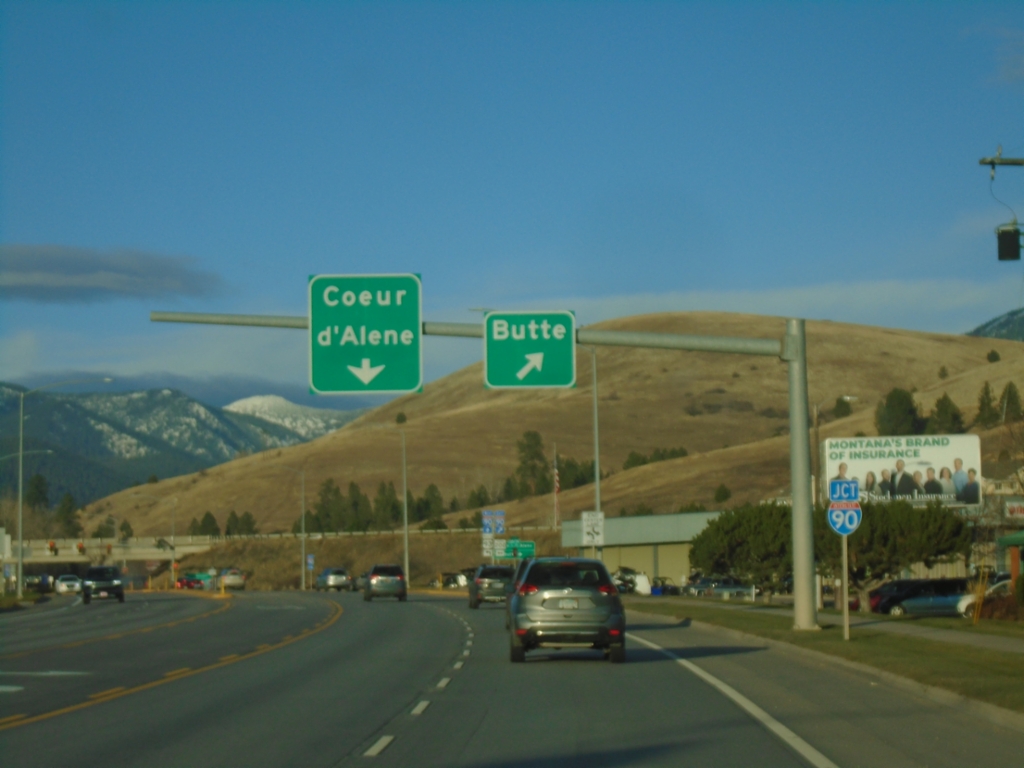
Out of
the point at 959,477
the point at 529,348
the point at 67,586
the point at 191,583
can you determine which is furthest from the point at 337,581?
the point at 529,348

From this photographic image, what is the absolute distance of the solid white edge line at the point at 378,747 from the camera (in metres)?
11.7

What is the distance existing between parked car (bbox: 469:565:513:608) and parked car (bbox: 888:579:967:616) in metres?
14.3

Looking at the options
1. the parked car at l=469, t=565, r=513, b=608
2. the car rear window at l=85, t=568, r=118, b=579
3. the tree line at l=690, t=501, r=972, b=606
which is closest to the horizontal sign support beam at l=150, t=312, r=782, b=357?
the tree line at l=690, t=501, r=972, b=606

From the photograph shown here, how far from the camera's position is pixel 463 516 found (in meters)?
144

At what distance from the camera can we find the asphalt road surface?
38.4 feet

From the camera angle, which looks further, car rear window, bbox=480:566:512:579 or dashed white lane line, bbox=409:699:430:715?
car rear window, bbox=480:566:512:579

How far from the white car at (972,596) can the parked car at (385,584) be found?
26.1m

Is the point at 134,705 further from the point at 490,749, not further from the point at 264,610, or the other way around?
the point at 264,610

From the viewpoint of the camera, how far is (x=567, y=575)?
2253 cm

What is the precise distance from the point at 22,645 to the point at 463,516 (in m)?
116

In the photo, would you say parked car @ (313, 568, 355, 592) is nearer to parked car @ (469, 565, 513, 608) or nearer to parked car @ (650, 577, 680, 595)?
parked car @ (650, 577, 680, 595)

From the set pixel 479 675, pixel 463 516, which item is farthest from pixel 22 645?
pixel 463 516

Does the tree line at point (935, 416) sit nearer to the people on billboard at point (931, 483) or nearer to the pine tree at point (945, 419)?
the pine tree at point (945, 419)

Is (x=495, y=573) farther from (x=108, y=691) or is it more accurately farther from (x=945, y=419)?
(x=945, y=419)
